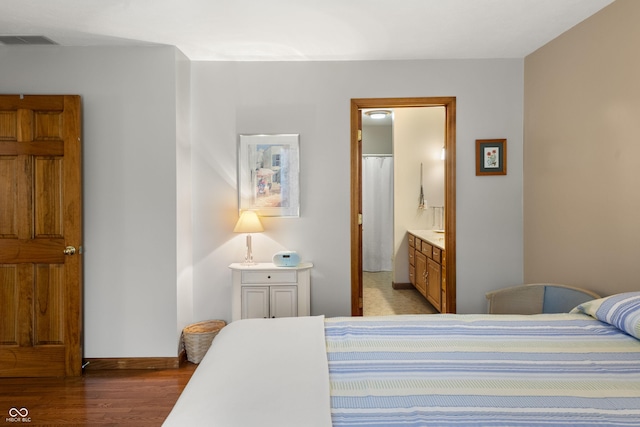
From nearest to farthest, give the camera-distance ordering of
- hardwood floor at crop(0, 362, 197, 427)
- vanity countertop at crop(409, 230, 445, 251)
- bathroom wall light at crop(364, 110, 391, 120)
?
1. hardwood floor at crop(0, 362, 197, 427)
2. vanity countertop at crop(409, 230, 445, 251)
3. bathroom wall light at crop(364, 110, 391, 120)

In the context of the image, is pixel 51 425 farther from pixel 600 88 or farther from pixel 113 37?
pixel 600 88

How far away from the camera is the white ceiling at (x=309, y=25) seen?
2598 mm

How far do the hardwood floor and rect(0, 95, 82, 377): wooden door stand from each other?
181 millimetres

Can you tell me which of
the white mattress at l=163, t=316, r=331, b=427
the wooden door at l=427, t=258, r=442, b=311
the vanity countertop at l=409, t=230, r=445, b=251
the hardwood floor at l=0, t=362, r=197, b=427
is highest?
the vanity countertop at l=409, t=230, r=445, b=251

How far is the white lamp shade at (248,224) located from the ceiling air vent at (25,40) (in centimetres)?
195

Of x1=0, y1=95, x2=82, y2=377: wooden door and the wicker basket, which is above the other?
x1=0, y1=95, x2=82, y2=377: wooden door

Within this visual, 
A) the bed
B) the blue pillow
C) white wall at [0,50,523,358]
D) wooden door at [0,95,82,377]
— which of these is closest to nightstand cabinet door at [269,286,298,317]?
white wall at [0,50,523,358]

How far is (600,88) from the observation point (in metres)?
2.64

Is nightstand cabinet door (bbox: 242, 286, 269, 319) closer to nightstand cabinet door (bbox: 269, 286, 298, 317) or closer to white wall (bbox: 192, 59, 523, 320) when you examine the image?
nightstand cabinet door (bbox: 269, 286, 298, 317)

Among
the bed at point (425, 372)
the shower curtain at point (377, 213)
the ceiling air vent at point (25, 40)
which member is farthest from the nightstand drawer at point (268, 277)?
the shower curtain at point (377, 213)

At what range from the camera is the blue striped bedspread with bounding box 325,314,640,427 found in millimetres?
1185

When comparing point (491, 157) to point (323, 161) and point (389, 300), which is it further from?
point (389, 300)

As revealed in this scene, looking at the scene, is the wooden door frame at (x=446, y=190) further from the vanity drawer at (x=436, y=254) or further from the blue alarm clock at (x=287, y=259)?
the vanity drawer at (x=436, y=254)

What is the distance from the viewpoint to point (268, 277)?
339 cm
